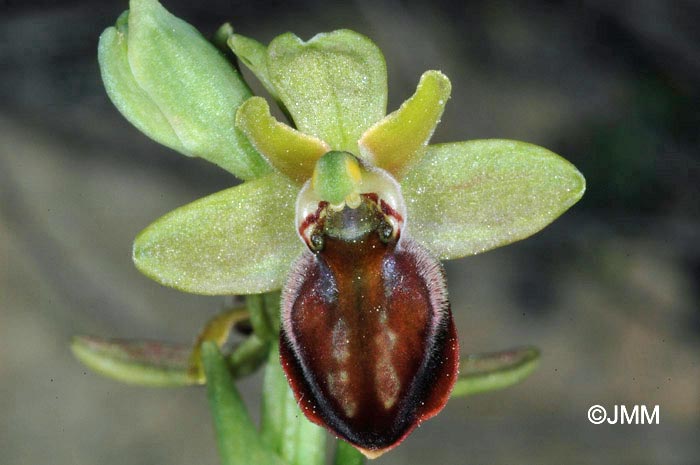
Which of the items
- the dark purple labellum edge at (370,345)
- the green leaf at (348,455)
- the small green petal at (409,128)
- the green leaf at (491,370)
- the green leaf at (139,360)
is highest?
the small green petal at (409,128)

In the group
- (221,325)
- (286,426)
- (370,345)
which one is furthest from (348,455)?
(221,325)

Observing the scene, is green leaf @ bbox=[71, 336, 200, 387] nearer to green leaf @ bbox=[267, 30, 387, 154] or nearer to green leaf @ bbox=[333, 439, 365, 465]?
green leaf @ bbox=[333, 439, 365, 465]

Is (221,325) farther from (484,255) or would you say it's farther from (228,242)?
(484,255)

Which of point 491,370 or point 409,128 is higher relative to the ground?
point 409,128

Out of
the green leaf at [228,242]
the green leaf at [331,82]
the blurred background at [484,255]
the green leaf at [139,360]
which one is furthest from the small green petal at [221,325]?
the blurred background at [484,255]

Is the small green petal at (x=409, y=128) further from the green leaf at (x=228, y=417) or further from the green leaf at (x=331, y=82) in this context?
the green leaf at (x=228, y=417)

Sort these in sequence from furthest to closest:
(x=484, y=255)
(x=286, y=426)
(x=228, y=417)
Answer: (x=484, y=255), (x=286, y=426), (x=228, y=417)

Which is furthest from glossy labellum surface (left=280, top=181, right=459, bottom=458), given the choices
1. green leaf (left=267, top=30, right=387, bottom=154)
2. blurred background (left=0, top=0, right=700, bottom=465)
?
blurred background (left=0, top=0, right=700, bottom=465)
